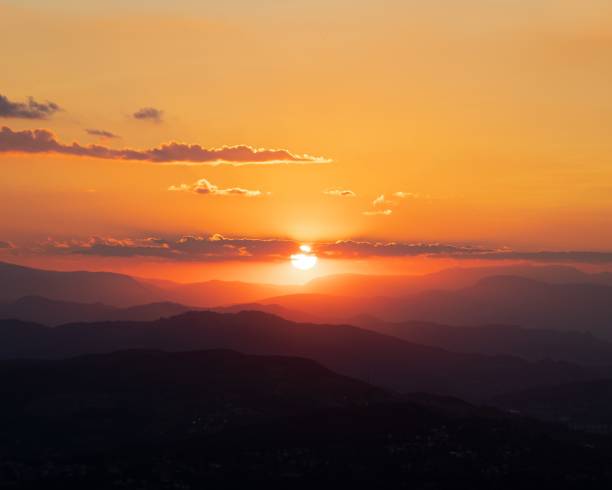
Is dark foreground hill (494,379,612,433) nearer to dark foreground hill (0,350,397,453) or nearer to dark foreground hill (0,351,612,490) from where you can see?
dark foreground hill (0,351,612,490)

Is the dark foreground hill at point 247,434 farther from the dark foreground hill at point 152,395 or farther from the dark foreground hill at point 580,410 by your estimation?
the dark foreground hill at point 580,410

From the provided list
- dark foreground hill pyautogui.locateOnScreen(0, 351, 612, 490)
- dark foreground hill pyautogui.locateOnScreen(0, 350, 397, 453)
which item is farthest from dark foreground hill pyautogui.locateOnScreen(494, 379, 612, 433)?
dark foreground hill pyautogui.locateOnScreen(0, 350, 397, 453)

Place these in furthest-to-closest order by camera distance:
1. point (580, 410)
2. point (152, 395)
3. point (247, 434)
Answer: point (580, 410)
point (152, 395)
point (247, 434)

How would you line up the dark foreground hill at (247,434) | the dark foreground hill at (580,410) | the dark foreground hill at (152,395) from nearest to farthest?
the dark foreground hill at (247,434) → the dark foreground hill at (152,395) → the dark foreground hill at (580,410)

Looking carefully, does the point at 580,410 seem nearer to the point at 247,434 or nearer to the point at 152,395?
the point at 152,395

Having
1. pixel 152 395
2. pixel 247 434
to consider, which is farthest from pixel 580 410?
pixel 247 434

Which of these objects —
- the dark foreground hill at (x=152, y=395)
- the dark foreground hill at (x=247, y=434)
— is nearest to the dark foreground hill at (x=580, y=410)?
the dark foreground hill at (x=247, y=434)

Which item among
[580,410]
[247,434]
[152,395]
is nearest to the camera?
[247,434]

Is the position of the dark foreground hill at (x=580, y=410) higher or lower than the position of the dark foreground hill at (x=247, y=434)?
lower
